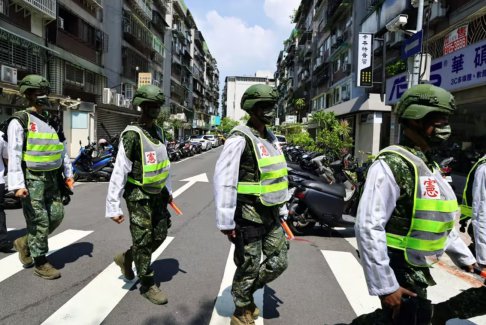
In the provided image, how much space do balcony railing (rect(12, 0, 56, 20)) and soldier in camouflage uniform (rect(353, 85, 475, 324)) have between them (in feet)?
62.4

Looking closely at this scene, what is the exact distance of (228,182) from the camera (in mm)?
2848

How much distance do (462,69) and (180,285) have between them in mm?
9521

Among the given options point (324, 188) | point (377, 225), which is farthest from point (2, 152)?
point (377, 225)

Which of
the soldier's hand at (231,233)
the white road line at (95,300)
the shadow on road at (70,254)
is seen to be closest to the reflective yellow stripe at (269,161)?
the soldier's hand at (231,233)

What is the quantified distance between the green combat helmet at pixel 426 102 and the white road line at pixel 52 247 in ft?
13.7

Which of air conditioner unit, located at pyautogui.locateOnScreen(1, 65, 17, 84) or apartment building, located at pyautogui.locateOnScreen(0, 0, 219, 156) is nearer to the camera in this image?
air conditioner unit, located at pyautogui.locateOnScreen(1, 65, 17, 84)

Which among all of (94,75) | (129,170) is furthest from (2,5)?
(129,170)

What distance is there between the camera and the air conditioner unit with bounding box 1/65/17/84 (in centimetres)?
1502

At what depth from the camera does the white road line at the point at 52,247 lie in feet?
14.0

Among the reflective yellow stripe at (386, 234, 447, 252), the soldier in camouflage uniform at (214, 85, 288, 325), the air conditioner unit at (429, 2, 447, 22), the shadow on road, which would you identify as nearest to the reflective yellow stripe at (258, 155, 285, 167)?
the soldier in camouflage uniform at (214, 85, 288, 325)

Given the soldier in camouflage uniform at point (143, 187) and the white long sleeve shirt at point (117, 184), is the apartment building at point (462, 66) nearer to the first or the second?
the soldier in camouflage uniform at point (143, 187)

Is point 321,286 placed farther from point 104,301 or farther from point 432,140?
point 432,140

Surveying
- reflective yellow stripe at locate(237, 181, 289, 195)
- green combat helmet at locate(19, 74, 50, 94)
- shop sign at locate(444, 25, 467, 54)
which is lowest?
reflective yellow stripe at locate(237, 181, 289, 195)

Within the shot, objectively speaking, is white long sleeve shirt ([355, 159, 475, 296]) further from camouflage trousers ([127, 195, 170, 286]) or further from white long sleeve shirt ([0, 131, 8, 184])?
white long sleeve shirt ([0, 131, 8, 184])
